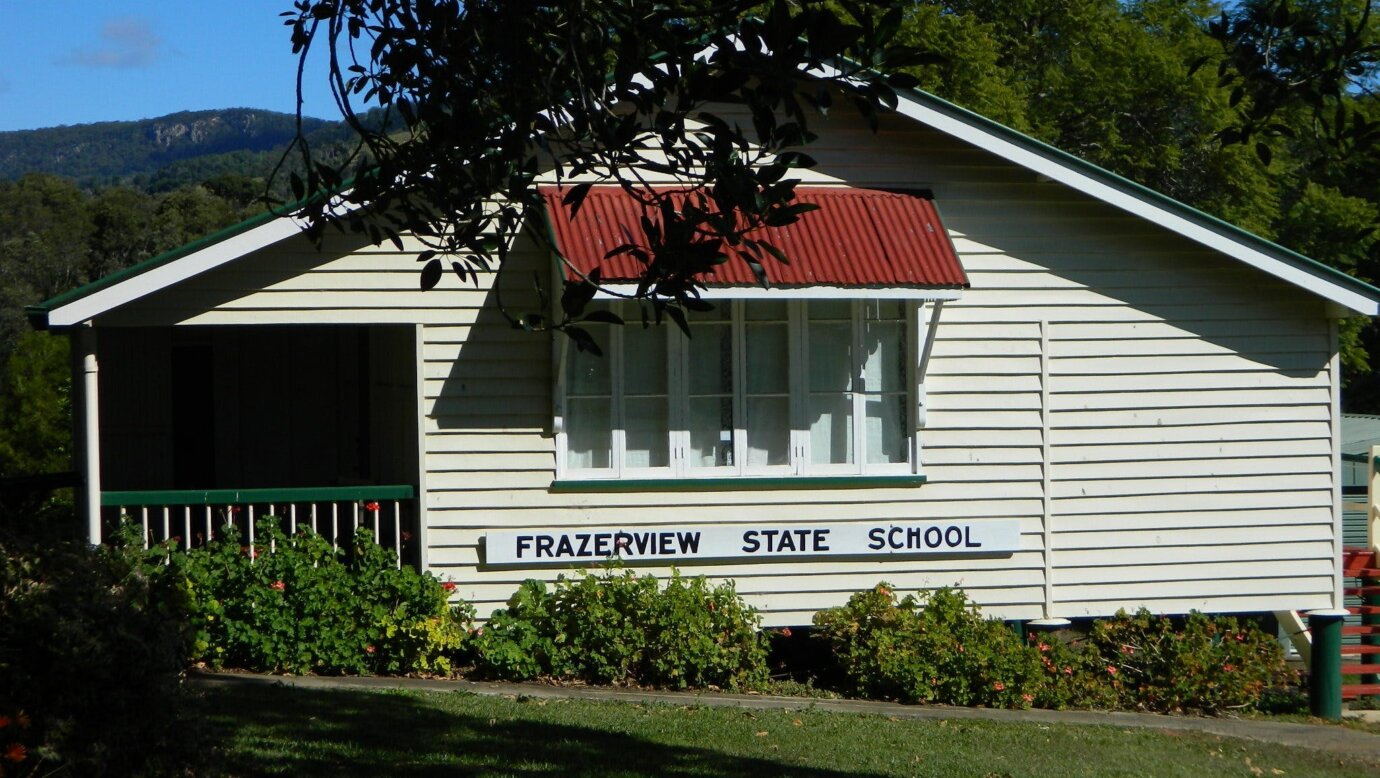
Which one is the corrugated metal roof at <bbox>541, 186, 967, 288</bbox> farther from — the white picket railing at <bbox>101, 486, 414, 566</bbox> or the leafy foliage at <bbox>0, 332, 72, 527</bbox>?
the leafy foliage at <bbox>0, 332, 72, 527</bbox>

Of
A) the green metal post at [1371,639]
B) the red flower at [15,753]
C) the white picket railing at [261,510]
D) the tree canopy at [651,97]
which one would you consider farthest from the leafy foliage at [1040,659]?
the red flower at [15,753]

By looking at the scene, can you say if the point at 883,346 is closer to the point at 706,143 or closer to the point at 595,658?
the point at 595,658

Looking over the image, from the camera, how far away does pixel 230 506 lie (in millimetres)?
11625

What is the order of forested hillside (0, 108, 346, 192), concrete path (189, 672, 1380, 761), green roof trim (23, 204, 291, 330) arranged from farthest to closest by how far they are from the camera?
forested hillside (0, 108, 346, 192) < concrete path (189, 672, 1380, 761) < green roof trim (23, 204, 291, 330)

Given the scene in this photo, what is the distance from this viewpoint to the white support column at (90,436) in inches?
432

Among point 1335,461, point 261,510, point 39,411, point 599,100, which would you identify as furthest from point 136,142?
point 599,100

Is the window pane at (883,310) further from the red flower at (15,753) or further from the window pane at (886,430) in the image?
the red flower at (15,753)

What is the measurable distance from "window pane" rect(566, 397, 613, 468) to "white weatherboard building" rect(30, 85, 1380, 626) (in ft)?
0.07

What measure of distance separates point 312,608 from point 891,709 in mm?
4404

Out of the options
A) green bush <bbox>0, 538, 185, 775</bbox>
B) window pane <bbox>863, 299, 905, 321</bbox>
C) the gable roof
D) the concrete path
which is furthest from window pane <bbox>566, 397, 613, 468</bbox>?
green bush <bbox>0, 538, 185, 775</bbox>

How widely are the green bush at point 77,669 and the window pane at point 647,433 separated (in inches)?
242

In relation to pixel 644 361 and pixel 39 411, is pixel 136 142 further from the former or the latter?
pixel 644 361

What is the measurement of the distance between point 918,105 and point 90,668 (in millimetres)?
8124

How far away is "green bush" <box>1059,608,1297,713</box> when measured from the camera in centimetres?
1239
